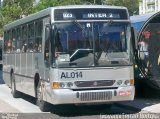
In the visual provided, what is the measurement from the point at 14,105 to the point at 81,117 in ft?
12.8

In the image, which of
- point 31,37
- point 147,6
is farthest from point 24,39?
point 147,6

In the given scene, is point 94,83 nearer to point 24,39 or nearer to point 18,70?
point 24,39

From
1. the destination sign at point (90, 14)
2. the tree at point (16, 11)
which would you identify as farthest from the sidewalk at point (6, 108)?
the tree at point (16, 11)

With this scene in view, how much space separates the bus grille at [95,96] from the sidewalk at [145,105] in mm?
1561

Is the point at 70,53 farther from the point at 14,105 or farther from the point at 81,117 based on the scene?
the point at 14,105

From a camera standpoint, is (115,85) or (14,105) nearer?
(115,85)

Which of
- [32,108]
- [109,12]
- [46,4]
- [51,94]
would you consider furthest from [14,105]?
[46,4]

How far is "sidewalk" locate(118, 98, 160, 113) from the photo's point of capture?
14845 millimetres

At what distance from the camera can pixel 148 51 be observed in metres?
18.7

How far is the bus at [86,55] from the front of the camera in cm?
1336

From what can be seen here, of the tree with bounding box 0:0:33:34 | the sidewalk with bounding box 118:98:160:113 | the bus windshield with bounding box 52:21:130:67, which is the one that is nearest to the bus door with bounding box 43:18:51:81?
the bus windshield with bounding box 52:21:130:67

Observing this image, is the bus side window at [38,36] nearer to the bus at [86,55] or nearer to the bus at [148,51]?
the bus at [86,55]

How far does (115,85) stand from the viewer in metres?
13.6

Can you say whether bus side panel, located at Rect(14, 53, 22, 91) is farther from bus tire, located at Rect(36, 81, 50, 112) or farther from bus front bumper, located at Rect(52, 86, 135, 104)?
bus front bumper, located at Rect(52, 86, 135, 104)
